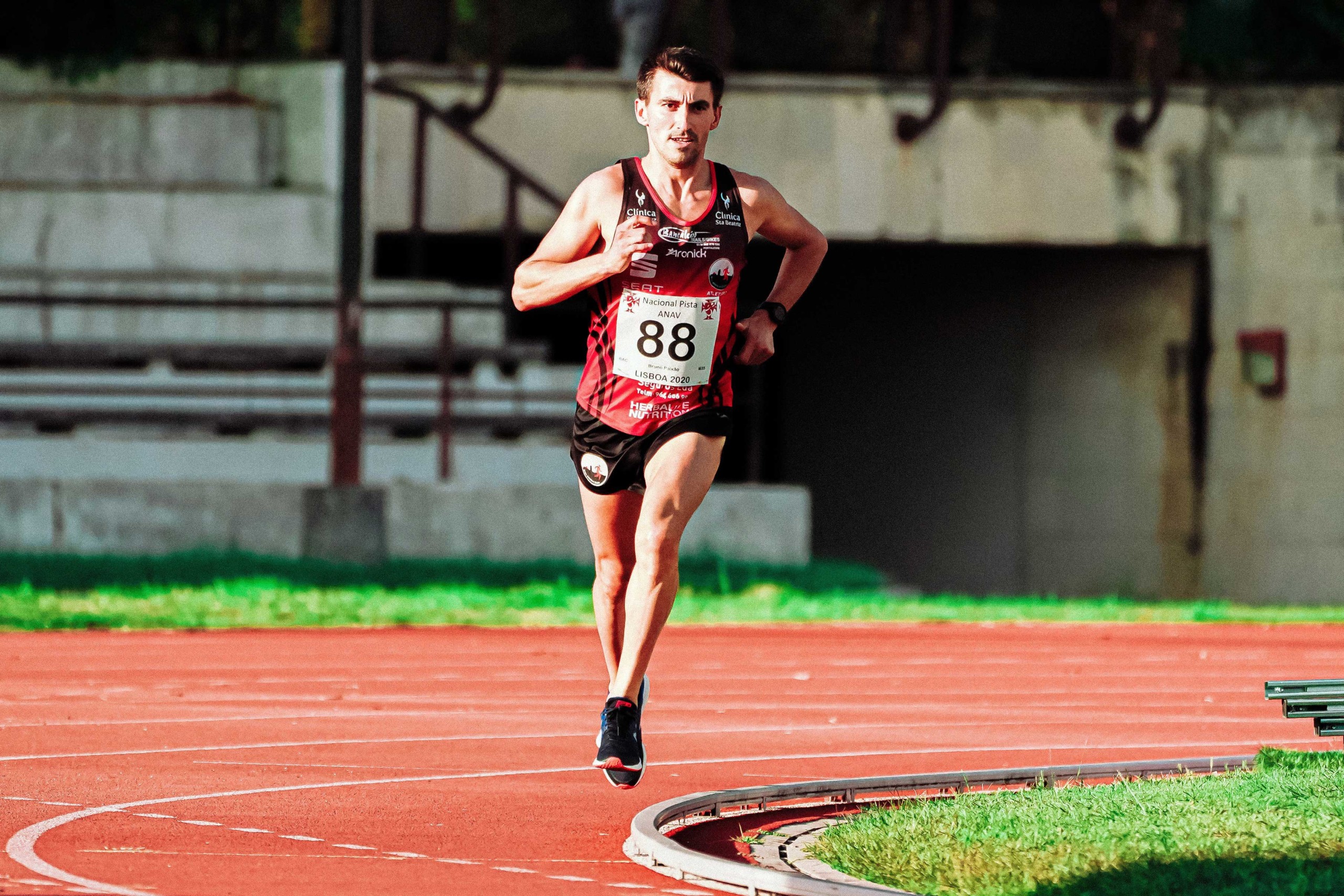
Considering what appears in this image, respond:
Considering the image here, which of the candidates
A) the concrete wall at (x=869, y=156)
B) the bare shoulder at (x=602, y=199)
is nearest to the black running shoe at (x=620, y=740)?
the bare shoulder at (x=602, y=199)

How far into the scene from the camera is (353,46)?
61.5 feet

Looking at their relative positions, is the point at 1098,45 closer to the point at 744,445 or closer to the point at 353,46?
the point at 744,445

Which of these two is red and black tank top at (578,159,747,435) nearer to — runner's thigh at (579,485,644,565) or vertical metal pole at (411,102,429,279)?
runner's thigh at (579,485,644,565)

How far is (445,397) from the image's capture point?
69.7 feet

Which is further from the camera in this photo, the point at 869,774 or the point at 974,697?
the point at 974,697

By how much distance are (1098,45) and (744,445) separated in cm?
798

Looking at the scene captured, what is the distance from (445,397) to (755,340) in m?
14.4

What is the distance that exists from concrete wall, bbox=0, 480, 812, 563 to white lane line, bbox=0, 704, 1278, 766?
410 inches

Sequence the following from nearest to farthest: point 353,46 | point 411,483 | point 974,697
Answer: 1. point 974,697
2. point 353,46
3. point 411,483

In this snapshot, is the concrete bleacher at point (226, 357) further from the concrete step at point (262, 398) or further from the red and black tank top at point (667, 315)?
the red and black tank top at point (667, 315)

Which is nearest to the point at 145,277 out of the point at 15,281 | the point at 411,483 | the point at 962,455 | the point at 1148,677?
the point at 15,281

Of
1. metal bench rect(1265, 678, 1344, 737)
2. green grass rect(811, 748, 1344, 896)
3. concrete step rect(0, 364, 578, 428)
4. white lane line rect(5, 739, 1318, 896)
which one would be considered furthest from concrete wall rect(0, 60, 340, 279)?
metal bench rect(1265, 678, 1344, 737)

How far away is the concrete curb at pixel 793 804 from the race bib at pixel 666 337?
1257 mm

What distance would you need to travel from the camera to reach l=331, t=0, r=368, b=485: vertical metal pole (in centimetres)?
1866
